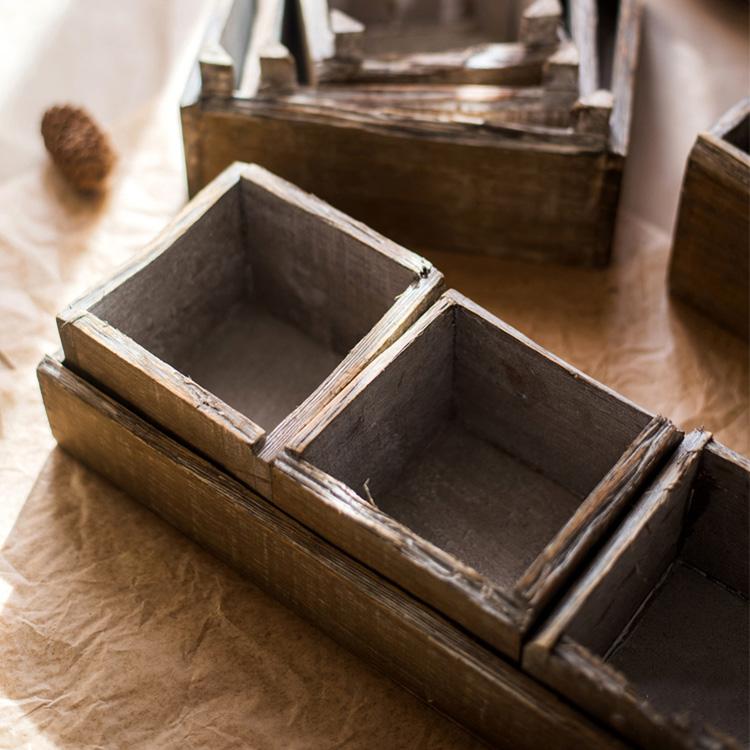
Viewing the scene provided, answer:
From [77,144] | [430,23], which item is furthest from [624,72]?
[77,144]

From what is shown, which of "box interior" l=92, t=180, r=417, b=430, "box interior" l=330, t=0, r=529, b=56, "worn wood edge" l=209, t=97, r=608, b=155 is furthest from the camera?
"box interior" l=330, t=0, r=529, b=56

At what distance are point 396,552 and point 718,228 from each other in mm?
1162

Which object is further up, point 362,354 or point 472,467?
point 362,354

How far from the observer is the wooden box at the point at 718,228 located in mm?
2844

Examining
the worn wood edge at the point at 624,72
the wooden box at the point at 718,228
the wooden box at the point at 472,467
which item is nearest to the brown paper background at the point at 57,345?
the wooden box at the point at 718,228

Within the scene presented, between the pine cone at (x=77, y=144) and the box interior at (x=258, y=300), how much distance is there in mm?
594

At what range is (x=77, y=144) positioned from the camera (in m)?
3.29

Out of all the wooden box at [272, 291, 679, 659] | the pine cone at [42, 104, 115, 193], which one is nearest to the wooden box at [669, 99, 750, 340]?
the wooden box at [272, 291, 679, 659]

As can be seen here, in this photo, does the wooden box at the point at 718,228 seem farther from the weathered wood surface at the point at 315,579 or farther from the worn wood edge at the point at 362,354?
the weathered wood surface at the point at 315,579

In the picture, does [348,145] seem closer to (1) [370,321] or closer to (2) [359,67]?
(2) [359,67]

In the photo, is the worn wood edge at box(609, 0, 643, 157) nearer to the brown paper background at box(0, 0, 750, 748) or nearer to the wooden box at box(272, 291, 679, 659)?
the brown paper background at box(0, 0, 750, 748)

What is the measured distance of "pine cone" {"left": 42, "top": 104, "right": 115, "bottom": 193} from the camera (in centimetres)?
330

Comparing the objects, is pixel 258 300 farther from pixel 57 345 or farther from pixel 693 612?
pixel 693 612

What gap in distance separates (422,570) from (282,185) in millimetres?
945
